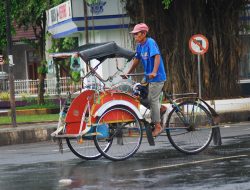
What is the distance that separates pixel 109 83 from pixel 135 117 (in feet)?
3.45

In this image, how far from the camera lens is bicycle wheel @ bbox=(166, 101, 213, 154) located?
10.9 metres

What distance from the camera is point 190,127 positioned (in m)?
11.1

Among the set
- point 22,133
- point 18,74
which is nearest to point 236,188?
point 22,133

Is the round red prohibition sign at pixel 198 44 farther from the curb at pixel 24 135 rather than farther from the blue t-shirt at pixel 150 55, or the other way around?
the blue t-shirt at pixel 150 55

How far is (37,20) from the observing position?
33.1m

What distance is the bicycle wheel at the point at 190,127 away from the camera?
10883mm

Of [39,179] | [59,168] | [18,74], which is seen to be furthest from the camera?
[18,74]

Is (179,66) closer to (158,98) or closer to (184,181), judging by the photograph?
(158,98)

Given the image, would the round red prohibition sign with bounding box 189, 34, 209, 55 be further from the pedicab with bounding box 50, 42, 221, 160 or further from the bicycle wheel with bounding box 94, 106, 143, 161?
the bicycle wheel with bounding box 94, 106, 143, 161

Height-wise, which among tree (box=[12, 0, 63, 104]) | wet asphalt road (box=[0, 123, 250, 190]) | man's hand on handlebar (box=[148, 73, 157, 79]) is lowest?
wet asphalt road (box=[0, 123, 250, 190])

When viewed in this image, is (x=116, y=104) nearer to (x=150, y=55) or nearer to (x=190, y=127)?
(x=150, y=55)

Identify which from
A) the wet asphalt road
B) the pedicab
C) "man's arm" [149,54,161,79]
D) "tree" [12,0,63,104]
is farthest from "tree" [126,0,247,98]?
"man's arm" [149,54,161,79]

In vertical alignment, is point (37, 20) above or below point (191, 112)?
above

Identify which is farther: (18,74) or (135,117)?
(18,74)
